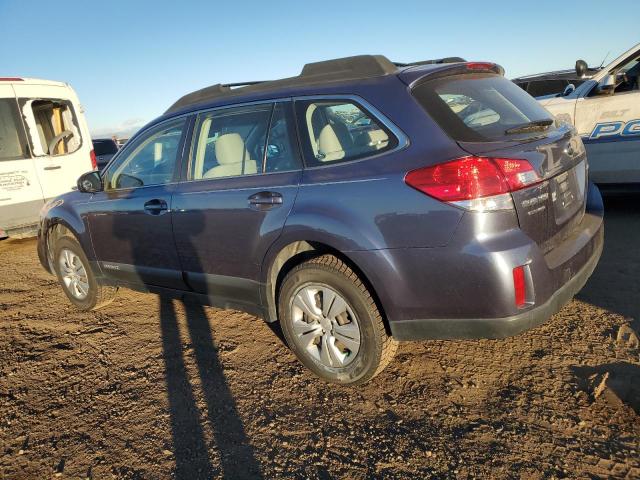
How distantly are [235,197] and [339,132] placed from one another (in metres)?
0.80

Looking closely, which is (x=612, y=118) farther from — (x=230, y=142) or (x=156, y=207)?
(x=156, y=207)

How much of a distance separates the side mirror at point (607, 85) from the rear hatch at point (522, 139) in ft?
A: 9.19

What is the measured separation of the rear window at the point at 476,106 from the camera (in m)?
2.46

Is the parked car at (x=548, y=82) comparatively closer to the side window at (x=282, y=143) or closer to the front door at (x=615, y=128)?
the front door at (x=615, y=128)

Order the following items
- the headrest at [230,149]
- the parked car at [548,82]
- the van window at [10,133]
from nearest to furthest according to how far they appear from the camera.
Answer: the headrest at [230,149]
the van window at [10,133]
the parked car at [548,82]

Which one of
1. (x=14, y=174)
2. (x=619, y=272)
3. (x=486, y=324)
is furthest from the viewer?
(x=14, y=174)

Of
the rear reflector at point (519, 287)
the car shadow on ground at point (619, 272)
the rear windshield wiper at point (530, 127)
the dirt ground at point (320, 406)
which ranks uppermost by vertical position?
the rear windshield wiper at point (530, 127)

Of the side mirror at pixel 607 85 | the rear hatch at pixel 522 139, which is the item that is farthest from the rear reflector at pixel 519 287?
the side mirror at pixel 607 85

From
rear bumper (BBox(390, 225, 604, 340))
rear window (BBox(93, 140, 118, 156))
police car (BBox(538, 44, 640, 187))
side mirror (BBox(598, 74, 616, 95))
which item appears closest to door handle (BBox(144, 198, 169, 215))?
rear bumper (BBox(390, 225, 604, 340))

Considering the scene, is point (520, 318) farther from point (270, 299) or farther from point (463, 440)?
point (270, 299)

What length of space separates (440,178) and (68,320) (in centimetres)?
375

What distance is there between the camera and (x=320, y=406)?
275 cm

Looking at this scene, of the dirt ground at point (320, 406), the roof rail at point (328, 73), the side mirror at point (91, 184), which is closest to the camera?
the dirt ground at point (320, 406)

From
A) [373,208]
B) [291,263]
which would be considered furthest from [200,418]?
[373,208]
